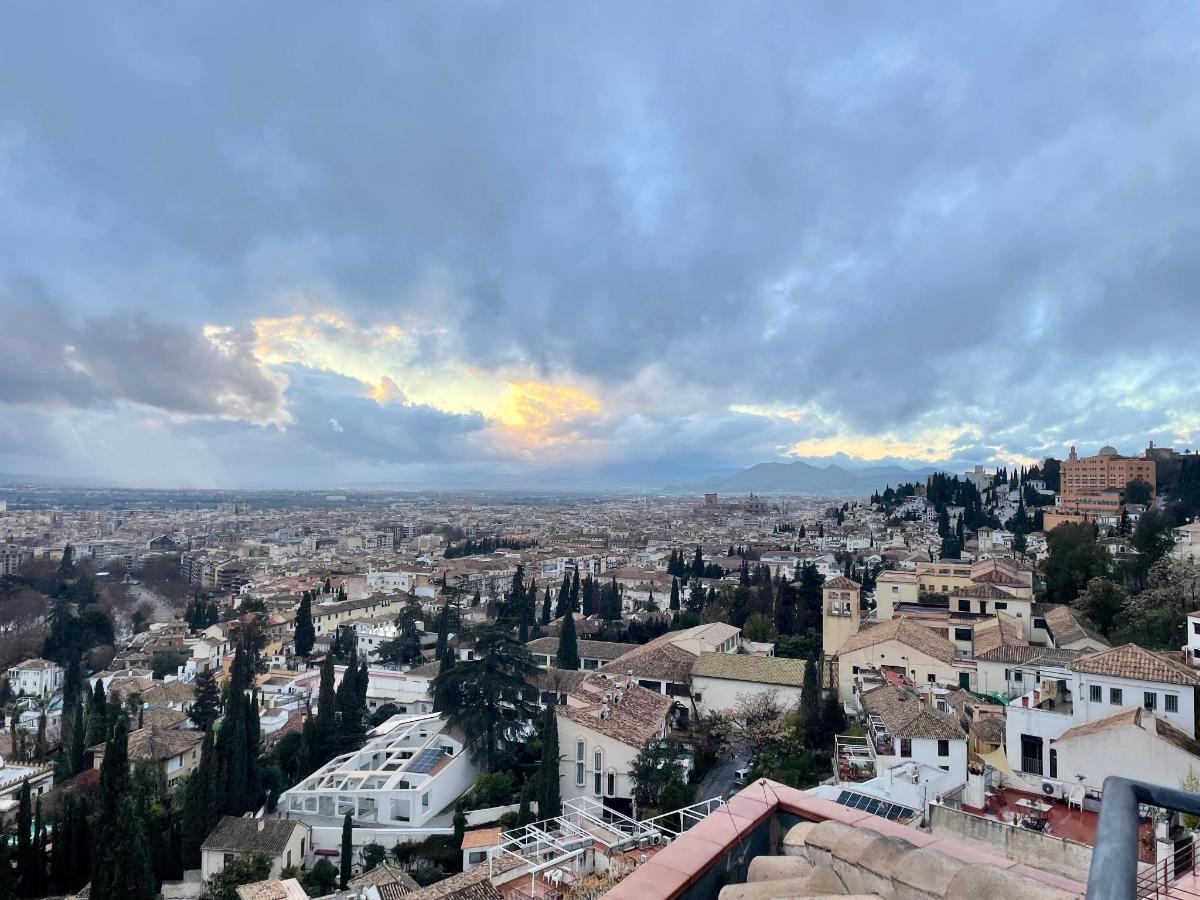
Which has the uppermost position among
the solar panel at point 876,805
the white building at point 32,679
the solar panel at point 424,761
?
the solar panel at point 876,805

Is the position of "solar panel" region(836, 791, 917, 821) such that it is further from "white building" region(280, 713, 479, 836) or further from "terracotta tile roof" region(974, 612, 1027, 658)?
"terracotta tile roof" region(974, 612, 1027, 658)

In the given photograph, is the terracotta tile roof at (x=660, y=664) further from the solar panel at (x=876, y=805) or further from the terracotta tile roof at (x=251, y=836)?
the solar panel at (x=876, y=805)

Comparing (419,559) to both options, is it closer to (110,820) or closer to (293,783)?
(293,783)

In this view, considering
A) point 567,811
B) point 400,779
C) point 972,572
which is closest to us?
point 567,811

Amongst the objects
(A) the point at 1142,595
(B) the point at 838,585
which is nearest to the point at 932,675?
(B) the point at 838,585

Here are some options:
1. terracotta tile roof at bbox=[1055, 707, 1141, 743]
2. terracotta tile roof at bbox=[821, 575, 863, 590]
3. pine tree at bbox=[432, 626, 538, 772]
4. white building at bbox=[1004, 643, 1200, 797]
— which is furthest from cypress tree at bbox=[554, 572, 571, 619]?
terracotta tile roof at bbox=[1055, 707, 1141, 743]

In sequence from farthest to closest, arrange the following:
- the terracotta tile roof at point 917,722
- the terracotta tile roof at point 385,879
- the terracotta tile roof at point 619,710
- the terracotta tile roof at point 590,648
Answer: the terracotta tile roof at point 590,648
the terracotta tile roof at point 619,710
the terracotta tile roof at point 917,722
the terracotta tile roof at point 385,879

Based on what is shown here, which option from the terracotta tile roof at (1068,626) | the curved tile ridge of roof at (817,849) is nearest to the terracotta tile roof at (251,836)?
the curved tile ridge of roof at (817,849)
